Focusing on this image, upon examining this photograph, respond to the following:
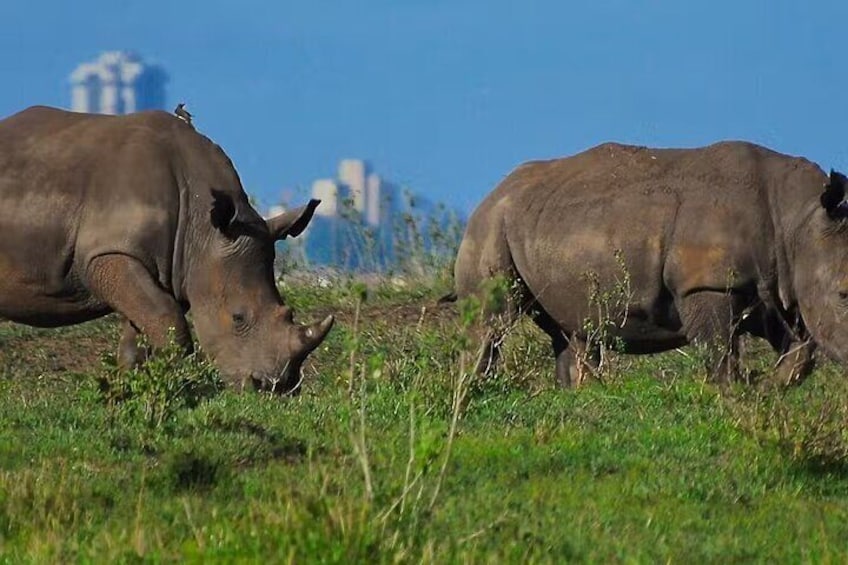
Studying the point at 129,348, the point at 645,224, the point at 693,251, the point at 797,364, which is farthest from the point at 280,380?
the point at 797,364

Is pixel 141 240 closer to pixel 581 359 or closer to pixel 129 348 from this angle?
pixel 129 348

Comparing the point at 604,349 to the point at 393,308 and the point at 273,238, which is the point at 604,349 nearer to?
the point at 273,238

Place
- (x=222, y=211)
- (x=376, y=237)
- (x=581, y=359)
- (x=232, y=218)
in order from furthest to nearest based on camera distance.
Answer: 1. (x=376, y=237)
2. (x=232, y=218)
3. (x=222, y=211)
4. (x=581, y=359)

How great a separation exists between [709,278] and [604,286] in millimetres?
898

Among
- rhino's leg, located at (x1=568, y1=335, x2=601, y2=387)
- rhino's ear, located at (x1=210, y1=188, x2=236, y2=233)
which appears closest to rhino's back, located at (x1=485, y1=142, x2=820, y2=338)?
rhino's leg, located at (x1=568, y1=335, x2=601, y2=387)

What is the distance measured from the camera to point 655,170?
14.0m

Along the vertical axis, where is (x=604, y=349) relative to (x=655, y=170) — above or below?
below

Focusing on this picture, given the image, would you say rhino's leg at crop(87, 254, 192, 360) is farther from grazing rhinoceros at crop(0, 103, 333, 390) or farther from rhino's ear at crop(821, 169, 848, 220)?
rhino's ear at crop(821, 169, 848, 220)

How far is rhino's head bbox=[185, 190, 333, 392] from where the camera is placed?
13.9m

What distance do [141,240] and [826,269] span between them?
14.5 feet

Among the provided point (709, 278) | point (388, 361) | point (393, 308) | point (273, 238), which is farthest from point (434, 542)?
point (393, 308)

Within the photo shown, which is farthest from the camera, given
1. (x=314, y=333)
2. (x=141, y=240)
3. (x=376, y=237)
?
(x=376, y=237)

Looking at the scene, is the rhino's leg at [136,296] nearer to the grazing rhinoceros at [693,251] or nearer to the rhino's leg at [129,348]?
the rhino's leg at [129,348]

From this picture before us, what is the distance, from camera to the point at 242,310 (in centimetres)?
1405
